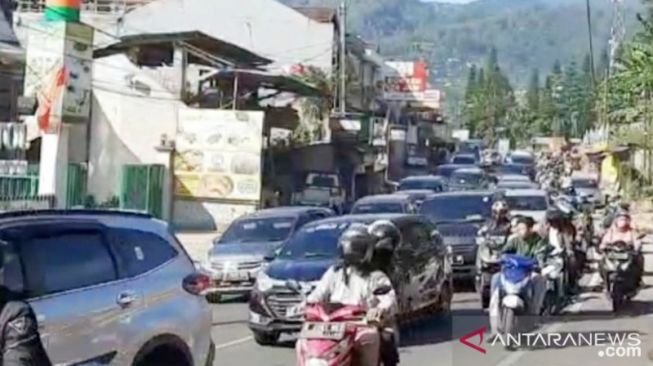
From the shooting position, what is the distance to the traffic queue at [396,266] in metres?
8.74

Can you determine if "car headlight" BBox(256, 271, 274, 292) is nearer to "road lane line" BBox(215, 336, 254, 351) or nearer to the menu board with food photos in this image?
"road lane line" BBox(215, 336, 254, 351)

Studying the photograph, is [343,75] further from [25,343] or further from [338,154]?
[25,343]

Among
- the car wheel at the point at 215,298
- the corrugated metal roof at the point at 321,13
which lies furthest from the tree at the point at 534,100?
the car wheel at the point at 215,298

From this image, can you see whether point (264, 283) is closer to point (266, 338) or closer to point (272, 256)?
point (266, 338)

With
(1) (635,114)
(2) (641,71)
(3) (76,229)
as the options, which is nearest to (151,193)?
(2) (641,71)

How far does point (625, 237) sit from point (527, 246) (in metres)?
3.77

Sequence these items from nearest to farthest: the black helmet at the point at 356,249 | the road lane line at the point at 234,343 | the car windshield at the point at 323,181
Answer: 1. the black helmet at the point at 356,249
2. the road lane line at the point at 234,343
3. the car windshield at the point at 323,181

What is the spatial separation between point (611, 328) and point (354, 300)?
827 cm

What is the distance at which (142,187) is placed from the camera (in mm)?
38906

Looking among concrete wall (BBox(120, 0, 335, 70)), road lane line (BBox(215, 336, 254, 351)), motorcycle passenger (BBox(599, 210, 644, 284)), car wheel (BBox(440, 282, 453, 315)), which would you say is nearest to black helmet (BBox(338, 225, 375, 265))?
road lane line (BBox(215, 336, 254, 351))

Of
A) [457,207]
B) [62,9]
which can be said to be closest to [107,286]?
[457,207]

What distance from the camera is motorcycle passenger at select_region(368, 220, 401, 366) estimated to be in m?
8.77

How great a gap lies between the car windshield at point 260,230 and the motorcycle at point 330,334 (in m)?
15.2

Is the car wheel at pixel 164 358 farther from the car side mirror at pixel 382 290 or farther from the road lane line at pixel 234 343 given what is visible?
the road lane line at pixel 234 343
